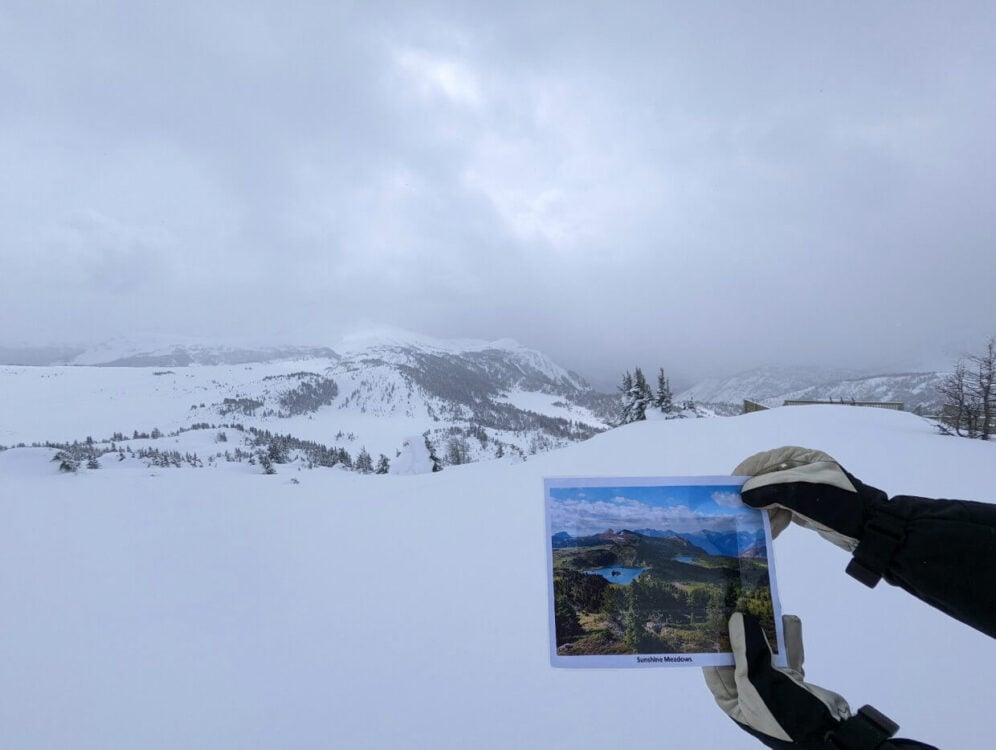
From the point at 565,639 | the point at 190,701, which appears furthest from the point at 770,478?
the point at 190,701

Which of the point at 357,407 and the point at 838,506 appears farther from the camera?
the point at 357,407

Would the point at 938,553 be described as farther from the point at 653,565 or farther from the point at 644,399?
the point at 644,399

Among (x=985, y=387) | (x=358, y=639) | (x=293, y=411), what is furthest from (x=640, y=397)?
(x=293, y=411)

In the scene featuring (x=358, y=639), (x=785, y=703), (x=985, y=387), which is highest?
(x=985, y=387)

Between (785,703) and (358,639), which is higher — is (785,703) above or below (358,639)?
above

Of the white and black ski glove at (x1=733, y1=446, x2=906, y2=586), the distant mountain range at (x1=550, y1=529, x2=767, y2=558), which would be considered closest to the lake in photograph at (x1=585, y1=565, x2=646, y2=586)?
the distant mountain range at (x1=550, y1=529, x2=767, y2=558)

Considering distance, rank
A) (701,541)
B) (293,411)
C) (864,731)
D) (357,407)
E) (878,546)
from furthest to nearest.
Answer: (357,407)
(293,411)
(701,541)
(878,546)
(864,731)
